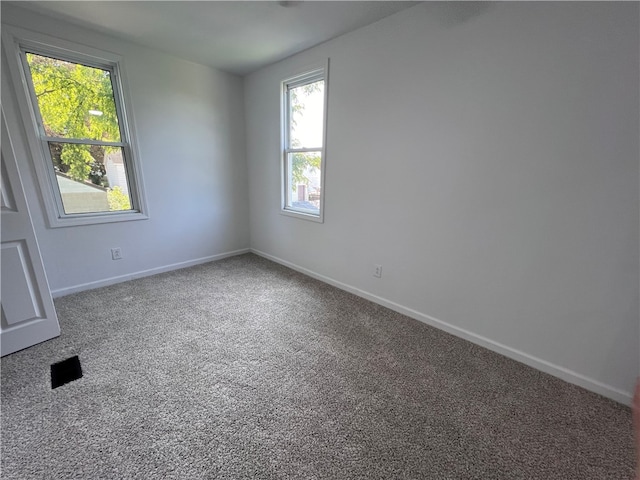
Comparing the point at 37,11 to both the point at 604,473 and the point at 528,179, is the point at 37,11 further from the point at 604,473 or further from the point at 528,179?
the point at 604,473

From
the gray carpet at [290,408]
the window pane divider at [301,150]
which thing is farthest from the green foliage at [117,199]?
the window pane divider at [301,150]

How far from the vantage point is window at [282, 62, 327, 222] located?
2.68 meters

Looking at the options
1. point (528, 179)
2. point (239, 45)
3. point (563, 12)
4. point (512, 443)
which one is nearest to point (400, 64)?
point (563, 12)

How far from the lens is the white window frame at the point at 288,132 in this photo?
253 cm

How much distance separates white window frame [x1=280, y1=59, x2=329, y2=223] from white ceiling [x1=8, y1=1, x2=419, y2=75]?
228mm

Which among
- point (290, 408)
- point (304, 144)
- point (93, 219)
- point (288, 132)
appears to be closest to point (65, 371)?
point (290, 408)

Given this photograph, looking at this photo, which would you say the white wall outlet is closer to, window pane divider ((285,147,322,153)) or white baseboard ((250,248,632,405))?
white baseboard ((250,248,632,405))

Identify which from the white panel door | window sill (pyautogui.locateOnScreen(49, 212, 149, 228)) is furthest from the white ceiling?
window sill (pyautogui.locateOnScreen(49, 212, 149, 228))

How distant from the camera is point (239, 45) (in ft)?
8.14

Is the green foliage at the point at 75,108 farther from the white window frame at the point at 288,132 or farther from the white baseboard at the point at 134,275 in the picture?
the white window frame at the point at 288,132

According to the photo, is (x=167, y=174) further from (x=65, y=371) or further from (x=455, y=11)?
(x=455, y=11)

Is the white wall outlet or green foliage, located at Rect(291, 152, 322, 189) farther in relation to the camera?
green foliage, located at Rect(291, 152, 322, 189)

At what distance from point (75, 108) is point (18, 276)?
1.63 metres

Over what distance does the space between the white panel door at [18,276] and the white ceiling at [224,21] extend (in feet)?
4.02
